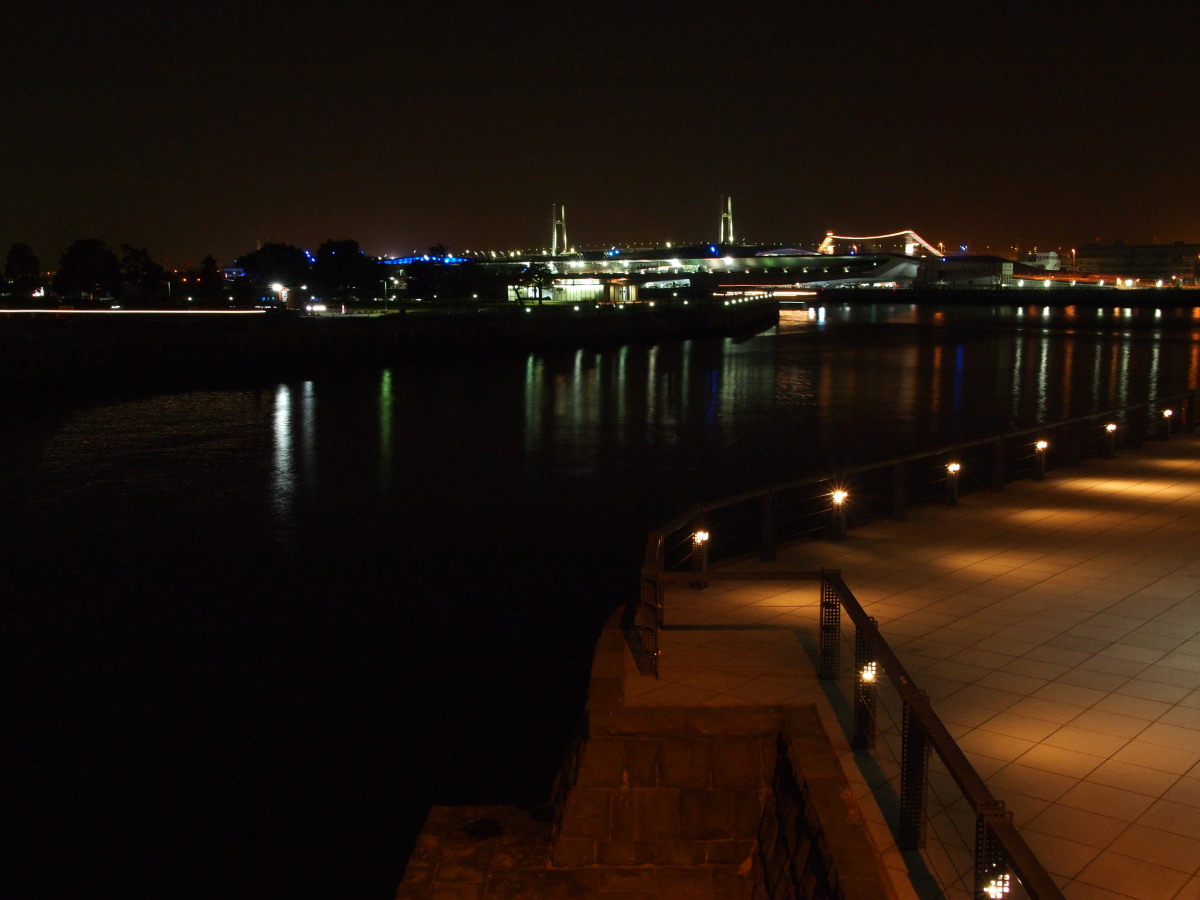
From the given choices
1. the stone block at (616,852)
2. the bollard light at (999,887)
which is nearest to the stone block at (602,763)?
the stone block at (616,852)

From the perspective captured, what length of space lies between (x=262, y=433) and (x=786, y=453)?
11.0 meters

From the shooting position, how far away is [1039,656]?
5.49m

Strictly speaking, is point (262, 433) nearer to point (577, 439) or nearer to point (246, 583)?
point (577, 439)

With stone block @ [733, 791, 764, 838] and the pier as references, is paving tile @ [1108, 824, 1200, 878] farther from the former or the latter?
stone block @ [733, 791, 764, 838]

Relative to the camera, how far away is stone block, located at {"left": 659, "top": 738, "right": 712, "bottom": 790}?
438 centimetres

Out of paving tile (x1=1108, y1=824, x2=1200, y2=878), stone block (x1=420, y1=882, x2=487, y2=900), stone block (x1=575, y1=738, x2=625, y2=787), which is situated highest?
paving tile (x1=1108, y1=824, x2=1200, y2=878)

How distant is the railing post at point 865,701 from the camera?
417 cm

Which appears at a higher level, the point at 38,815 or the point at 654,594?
the point at 654,594

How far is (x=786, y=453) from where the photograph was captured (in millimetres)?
20938

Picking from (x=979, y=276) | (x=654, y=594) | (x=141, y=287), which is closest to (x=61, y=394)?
(x=654, y=594)

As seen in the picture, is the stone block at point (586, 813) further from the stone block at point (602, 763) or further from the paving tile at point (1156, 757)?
the paving tile at point (1156, 757)

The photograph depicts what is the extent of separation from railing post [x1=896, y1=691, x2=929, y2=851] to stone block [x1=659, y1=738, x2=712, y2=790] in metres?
1.02

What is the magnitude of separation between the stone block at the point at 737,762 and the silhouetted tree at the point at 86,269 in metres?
72.4

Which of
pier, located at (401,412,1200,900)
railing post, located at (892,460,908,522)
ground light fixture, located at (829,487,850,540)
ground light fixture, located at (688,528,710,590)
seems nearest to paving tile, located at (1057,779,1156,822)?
pier, located at (401,412,1200,900)
